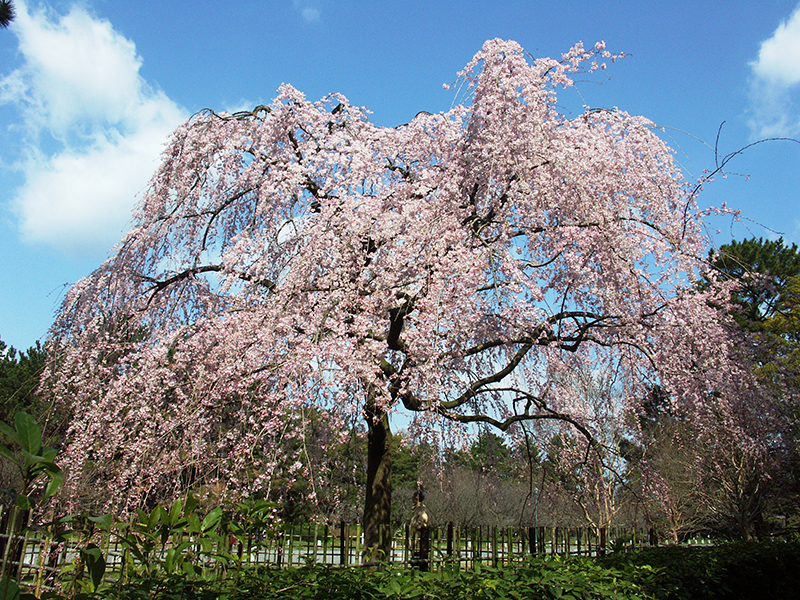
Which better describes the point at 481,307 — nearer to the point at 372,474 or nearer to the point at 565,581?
the point at 372,474

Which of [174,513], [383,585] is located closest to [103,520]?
[174,513]

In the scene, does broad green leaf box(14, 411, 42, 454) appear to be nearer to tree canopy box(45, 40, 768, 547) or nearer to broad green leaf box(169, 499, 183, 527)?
broad green leaf box(169, 499, 183, 527)

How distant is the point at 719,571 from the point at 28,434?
5.52 meters

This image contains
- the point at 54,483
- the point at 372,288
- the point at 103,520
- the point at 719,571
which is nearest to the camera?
the point at 54,483

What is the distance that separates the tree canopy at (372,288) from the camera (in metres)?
6.07

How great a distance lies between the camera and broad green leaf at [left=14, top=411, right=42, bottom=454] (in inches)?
47.8

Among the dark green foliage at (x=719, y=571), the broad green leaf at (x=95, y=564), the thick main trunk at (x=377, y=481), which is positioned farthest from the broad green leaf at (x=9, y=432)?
the thick main trunk at (x=377, y=481)

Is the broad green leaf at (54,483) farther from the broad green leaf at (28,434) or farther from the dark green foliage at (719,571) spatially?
the dark green foliage at (719,571)

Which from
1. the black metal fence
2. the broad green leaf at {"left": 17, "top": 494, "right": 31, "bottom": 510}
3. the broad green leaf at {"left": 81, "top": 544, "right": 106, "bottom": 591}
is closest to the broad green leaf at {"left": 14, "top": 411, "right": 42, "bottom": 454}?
the broad green leaf at {"left": 17, "top": 494, "right": 31, "bottom": 510}

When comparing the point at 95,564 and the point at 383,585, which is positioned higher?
the point at 95,564

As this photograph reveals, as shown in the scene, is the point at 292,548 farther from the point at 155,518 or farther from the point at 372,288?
the point at 372,288

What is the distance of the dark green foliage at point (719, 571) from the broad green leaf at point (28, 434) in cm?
352

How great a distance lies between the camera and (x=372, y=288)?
6641mm

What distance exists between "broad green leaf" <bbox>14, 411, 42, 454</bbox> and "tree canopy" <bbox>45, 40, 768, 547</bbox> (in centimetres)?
442
